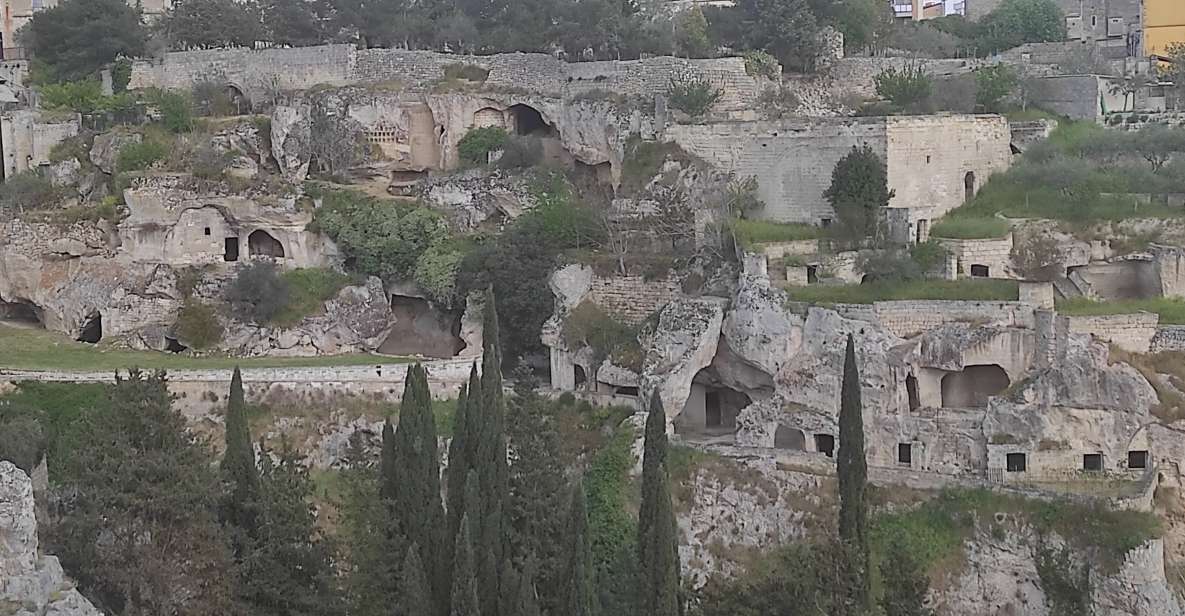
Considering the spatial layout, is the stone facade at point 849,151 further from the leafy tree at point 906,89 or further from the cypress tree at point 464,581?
the cypress tree at point 464,581

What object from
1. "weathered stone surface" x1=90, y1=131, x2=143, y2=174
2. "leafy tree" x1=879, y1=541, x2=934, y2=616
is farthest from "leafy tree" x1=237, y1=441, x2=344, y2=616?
"weathered stone surface" x1=90, y1=131, x2=143, y2=174

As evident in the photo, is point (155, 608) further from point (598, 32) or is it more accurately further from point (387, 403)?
point (598, 32)

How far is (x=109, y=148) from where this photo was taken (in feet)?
142

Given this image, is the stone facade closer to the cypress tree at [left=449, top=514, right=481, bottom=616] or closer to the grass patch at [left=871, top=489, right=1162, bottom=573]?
the grass patch at [left=871, top=489, right=1162, bottom=573]

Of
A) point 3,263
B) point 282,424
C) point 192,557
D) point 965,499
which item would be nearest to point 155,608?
point 192,557

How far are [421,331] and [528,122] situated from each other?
32.0 feet

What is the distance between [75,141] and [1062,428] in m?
31.5

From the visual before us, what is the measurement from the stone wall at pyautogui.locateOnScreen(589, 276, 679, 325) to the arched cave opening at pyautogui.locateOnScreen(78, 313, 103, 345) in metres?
13.9

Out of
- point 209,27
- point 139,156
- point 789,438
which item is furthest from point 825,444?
point 209,27

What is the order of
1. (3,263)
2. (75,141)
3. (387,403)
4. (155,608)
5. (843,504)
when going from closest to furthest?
(155,608) → (843,504) → (387,403) → (3,263) → (75,141)

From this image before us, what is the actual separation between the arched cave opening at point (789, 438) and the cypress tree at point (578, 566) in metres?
8.82

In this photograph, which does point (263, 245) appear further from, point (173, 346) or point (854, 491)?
point (854, 491)

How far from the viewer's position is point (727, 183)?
3809cm

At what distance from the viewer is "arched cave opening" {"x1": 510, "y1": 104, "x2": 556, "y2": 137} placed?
46.8m
